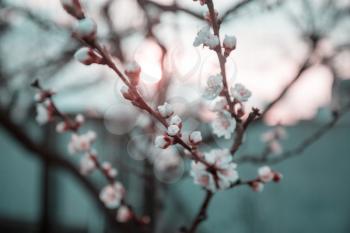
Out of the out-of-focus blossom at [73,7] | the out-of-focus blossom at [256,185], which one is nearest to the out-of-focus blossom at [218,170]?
the out-of-focus blossom at [256,185]

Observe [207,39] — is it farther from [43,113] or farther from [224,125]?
[43,113]

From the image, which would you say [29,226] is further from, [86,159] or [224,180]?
[224,180]

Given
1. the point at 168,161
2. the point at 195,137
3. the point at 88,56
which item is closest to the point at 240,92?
the point at 195,137

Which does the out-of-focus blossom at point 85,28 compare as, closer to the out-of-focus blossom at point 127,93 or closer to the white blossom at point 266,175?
the out-of-focus blossom at point 127,93

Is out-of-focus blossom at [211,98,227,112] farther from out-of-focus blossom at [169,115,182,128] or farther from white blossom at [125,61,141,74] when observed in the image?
white blossom at [125,61,141,74]

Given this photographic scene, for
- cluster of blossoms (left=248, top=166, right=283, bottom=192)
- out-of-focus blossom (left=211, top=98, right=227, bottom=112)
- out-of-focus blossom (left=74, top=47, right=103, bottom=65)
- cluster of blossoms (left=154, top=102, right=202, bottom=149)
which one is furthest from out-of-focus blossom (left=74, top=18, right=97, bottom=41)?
cluster of blossoms (left=248, top=166, right=283, bottom=192)
